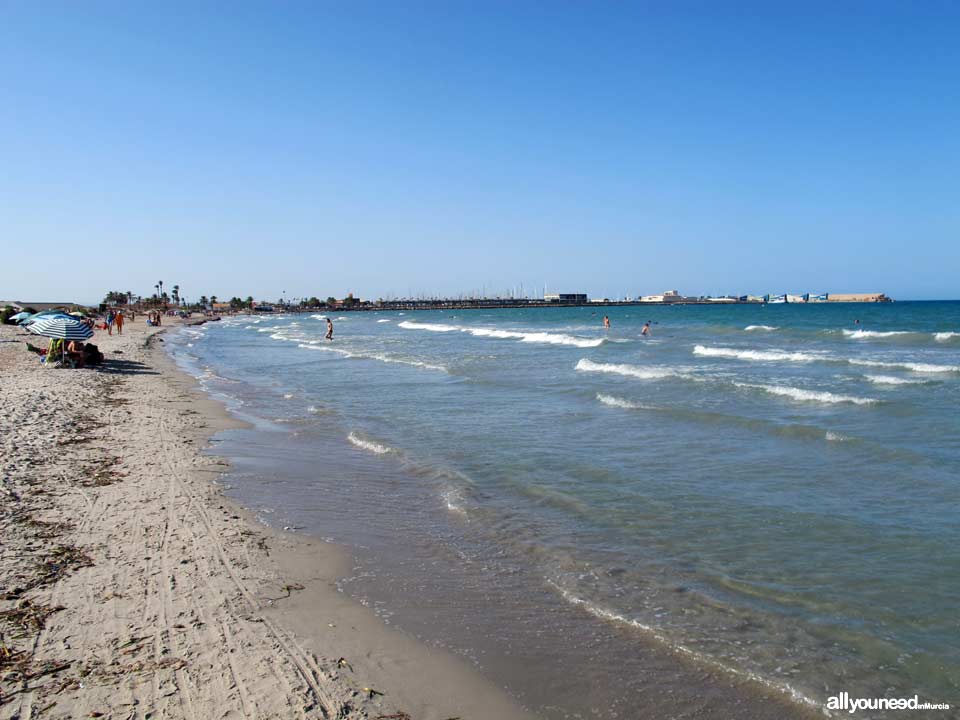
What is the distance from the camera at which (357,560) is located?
6.67 meters

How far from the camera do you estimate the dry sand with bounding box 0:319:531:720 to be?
4.08 meters

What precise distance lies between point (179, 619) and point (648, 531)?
5052 millimetres

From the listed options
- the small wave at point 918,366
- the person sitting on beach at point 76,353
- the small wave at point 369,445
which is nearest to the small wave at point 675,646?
the small wave at point 369,445

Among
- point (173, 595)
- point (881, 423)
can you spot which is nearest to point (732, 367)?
point (881, 423)

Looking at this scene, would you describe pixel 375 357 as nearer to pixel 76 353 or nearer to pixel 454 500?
pixel 76 353

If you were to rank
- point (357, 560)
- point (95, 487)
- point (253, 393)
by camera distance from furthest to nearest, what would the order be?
point (253, 393)
point (95, 487)
point (357, 560)

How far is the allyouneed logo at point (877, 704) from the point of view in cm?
429

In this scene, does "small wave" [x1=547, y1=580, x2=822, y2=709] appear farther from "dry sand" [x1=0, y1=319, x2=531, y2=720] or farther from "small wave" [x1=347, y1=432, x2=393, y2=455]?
"small wave" [x1=347, y1=432, x2=393, y2=455]

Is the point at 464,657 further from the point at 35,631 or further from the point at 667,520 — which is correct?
the point at 667,520

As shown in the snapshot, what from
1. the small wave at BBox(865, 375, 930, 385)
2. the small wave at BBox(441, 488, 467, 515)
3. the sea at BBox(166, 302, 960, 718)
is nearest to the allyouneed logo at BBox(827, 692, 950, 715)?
the sea at BBox(166, 302, 960, 718)

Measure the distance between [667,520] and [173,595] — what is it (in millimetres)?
5546

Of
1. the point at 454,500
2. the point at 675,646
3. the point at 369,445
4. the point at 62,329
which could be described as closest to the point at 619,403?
the point at 369,445

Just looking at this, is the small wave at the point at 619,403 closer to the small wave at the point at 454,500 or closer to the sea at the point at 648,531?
the sea at the point at 648,531

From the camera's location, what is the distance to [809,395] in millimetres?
17531
